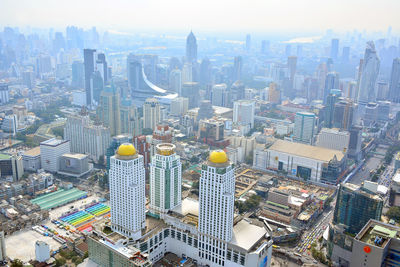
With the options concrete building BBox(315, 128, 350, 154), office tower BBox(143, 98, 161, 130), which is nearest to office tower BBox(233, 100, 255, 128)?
office tower BBox(143, 98, 161, 130)

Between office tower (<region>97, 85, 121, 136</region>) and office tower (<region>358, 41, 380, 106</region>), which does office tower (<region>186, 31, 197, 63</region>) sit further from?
office tower (<region>97, 85, 121, 136</region>)

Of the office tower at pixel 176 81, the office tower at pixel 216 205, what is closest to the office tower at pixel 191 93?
the office tower at pixel 176 81

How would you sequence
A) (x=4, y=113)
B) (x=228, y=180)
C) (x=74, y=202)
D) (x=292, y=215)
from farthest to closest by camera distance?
(x=4, y=113)
(x=74, y=202)
(x=292, y=215)
(x=228, y=180)

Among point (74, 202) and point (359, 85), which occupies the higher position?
point (359, 85)

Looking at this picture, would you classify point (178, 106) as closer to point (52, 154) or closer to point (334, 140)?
point (52, 154)

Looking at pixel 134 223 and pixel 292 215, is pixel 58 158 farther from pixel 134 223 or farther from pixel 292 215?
pixel 292 215

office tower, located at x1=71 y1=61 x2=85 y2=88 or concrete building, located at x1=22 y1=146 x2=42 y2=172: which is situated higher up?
office tower, located at x1=71 y1=61 x2=85 y2=88

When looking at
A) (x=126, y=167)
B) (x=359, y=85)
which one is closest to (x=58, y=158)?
(x=126, y=167)
